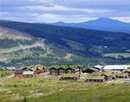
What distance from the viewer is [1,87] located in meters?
170

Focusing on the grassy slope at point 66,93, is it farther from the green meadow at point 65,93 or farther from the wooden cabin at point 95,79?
the wooden cabin at point 95,79

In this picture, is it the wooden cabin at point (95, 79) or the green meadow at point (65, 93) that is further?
the wooden cabin at point (95, 79)

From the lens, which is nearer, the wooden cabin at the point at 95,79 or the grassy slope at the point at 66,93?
the grassy slope at the point at 66,93

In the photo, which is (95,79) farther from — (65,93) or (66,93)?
(66,93)

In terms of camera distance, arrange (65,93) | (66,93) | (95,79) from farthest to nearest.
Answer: (95,79)
(65,93)
(66,93)

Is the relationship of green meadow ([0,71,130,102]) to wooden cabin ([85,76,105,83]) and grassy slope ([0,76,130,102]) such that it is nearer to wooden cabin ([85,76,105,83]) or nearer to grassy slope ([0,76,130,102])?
grassy slope ([0,76,130,102])

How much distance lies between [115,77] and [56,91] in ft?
162

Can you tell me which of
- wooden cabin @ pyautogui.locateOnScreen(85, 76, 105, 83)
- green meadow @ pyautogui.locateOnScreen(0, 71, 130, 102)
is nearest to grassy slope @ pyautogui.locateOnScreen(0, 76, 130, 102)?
green meadow @ pyautogui.locateOnScreen(0, 71, 130, 102)

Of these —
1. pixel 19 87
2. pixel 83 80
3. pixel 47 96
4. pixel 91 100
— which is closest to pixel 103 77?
pixel 83 80

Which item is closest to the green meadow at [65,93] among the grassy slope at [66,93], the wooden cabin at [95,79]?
the grassy slope at [66,93]

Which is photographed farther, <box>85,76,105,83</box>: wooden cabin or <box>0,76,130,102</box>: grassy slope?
<box>85,76,105,83</box>: wooden cabin

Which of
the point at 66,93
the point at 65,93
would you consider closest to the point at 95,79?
the point at 65,93

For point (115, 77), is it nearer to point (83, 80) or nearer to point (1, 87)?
point (83, 80)

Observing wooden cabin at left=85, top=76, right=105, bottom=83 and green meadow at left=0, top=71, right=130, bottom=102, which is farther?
wooden cabin at left=85, top=76, right=105, bottom=83
